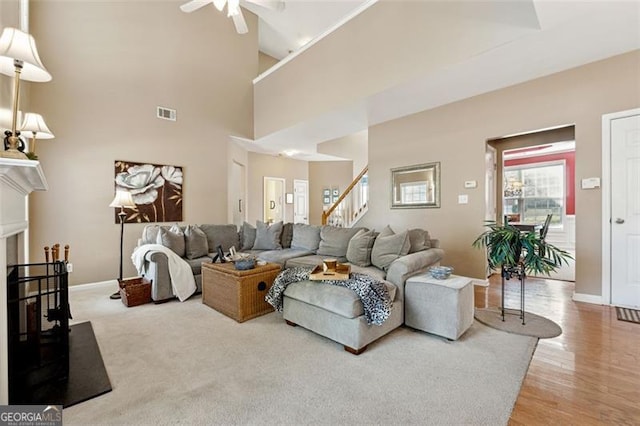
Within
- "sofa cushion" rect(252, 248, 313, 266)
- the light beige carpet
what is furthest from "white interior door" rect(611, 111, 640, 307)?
"sofa cushion" rect(252, 248, 313, 266)

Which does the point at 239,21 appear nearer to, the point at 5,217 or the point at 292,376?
the point at 5,217

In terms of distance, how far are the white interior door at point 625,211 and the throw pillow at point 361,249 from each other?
2694 millimetres

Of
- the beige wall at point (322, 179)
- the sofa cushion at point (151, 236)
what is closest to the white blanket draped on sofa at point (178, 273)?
the sofa cushion at point (151, 236)

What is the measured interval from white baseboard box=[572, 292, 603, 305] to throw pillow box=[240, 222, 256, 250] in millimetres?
4495

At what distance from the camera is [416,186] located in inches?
193

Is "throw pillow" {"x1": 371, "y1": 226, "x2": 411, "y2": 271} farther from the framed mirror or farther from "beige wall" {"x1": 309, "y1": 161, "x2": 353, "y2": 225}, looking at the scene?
"beige wall" {"x1": 309, "y1": 161, "x2": 353, "y2": 225}

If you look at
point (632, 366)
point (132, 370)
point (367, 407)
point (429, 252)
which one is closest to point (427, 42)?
point (429, 252)

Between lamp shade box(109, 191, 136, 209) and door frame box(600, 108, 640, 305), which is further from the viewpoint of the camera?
lamp shade box(109, 191, 136, 209)

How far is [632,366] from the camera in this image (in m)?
1.96

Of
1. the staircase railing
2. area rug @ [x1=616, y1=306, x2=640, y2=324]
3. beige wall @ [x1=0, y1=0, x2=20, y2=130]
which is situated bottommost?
area rug @ [x1=616, y1=306, x2=640, y2=324]

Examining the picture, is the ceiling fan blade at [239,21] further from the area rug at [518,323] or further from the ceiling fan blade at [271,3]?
the area rug at [518,323]

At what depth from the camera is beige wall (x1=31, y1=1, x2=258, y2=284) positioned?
3.97 m

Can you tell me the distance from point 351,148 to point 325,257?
5.25 meters

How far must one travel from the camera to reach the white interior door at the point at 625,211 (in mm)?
3037
